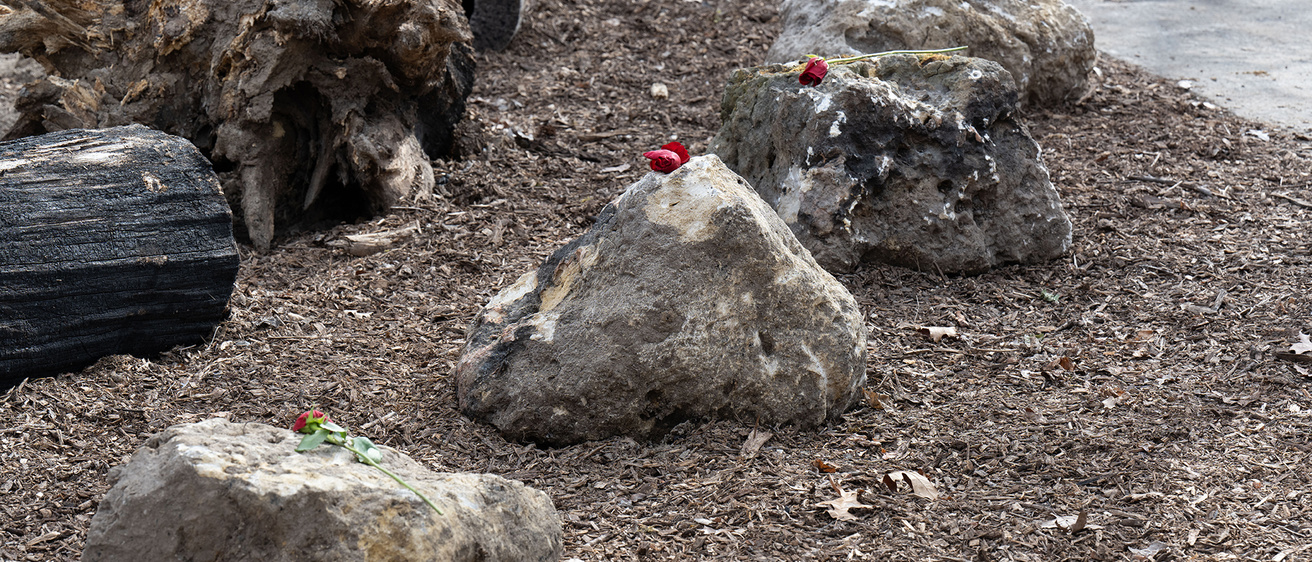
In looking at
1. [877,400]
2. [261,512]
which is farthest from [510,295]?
[261,512]

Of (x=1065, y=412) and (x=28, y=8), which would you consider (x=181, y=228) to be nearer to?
(x=28, y=8)

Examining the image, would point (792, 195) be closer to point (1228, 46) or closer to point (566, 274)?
point (566, 274)

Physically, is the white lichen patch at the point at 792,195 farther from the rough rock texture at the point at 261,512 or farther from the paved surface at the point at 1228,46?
the paved surface at the point at 1228,46

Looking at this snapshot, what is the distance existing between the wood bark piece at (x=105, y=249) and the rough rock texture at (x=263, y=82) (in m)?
0.91

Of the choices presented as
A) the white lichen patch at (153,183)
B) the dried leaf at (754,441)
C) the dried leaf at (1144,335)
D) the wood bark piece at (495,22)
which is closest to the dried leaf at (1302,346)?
the dried leaf at (1144,335)

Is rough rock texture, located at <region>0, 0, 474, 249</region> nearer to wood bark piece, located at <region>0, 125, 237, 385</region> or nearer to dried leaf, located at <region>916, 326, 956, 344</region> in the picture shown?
wood bark piece, located at <region>0, 125, 237, 385</region>

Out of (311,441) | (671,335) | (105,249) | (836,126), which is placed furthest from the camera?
(836,126)

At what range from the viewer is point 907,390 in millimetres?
3701

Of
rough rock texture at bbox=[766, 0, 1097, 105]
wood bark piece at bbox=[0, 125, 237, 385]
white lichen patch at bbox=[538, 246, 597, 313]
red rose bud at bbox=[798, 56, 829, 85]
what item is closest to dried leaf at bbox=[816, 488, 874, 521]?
white lichen patch at bbox=[538, 246, 597, 313]

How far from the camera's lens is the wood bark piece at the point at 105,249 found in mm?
3525

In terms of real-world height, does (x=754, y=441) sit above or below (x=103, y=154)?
below

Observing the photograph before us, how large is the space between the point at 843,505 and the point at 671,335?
0.72 meters

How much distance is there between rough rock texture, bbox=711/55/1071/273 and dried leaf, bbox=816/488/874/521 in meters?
1.69

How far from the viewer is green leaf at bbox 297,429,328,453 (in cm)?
237
